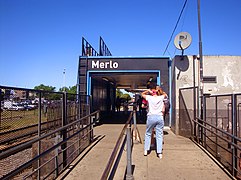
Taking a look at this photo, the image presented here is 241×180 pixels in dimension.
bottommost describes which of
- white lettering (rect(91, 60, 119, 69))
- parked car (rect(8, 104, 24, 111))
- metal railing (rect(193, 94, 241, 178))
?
metal railing (rect(193, 94, 241, 178))

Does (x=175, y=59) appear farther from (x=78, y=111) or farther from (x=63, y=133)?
(x=63, y=133)

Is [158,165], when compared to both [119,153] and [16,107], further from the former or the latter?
[16,107]

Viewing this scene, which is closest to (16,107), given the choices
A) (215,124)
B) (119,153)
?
(119,153)

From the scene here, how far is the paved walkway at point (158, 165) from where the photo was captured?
16.8 feet

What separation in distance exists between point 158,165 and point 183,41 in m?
6.47

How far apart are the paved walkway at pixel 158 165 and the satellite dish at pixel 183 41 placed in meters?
4.59

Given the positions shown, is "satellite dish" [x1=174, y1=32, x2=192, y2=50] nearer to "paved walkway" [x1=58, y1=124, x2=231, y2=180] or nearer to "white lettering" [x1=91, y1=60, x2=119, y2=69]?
"white lettering" [x1=91, y1=60, x2=119, y2=69]

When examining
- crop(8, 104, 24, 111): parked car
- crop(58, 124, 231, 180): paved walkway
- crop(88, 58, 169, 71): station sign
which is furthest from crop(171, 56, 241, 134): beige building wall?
crop(8, 104, 24, 111): parked car

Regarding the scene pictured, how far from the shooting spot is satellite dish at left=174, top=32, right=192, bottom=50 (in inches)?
421

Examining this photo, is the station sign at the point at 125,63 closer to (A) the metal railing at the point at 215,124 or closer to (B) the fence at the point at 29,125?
(A) the metal railing at the point at 215,124

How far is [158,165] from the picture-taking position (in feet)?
18.9

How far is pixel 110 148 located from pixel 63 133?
1925 mm

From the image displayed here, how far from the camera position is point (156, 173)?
524cm

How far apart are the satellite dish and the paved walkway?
4.59m
